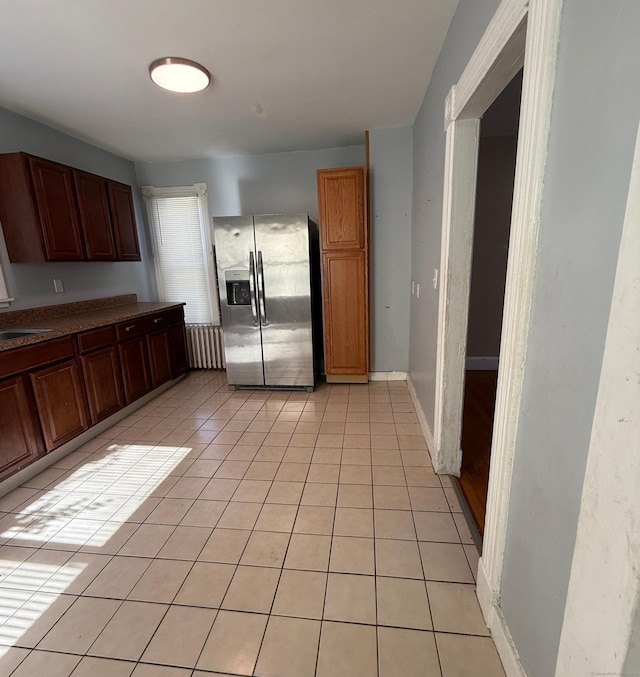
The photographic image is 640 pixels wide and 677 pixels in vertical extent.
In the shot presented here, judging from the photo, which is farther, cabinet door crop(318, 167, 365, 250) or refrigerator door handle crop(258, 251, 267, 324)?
refrigerator door handle crop(258, 251, 267, 324)

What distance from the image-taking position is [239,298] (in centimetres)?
346

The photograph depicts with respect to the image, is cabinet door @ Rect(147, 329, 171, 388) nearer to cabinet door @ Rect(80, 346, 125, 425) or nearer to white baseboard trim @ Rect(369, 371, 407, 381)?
cabinet door @ Rect(80, 346, 125, 425)

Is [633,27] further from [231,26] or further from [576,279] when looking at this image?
[231,26]

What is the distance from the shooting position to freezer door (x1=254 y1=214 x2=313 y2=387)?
10.7 ft

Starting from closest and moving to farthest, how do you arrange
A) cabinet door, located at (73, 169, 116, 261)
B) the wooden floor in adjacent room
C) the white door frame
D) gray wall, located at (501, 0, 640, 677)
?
gray wall, located at (501, 0, 640, 677)
the white door frame
the wooden floor in adjacent room
cabinet door, located at (73, 169, 116, 261)

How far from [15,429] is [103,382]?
0.74 meters

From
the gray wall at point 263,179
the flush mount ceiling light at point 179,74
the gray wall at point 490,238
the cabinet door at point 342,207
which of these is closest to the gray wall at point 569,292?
the flush mount ceiling light at point 179,74

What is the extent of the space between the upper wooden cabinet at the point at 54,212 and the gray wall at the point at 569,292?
3.33 m

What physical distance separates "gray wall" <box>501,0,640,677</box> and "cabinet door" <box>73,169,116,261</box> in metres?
3.49

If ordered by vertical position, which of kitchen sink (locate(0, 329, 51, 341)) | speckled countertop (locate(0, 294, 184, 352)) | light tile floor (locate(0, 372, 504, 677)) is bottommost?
light tile floor (locate(0, 372, 504, 677))

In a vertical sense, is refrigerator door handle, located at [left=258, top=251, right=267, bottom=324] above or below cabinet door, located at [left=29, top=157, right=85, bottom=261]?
below

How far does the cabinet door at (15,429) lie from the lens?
205 cm

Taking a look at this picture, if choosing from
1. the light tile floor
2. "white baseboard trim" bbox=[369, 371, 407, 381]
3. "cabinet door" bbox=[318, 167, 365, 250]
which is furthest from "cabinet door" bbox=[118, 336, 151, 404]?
"white baseboard trim" bbox=[369, 371, 407, 381]

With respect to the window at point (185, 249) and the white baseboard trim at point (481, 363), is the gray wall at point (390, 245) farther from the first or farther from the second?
the window at point (185, 249)
